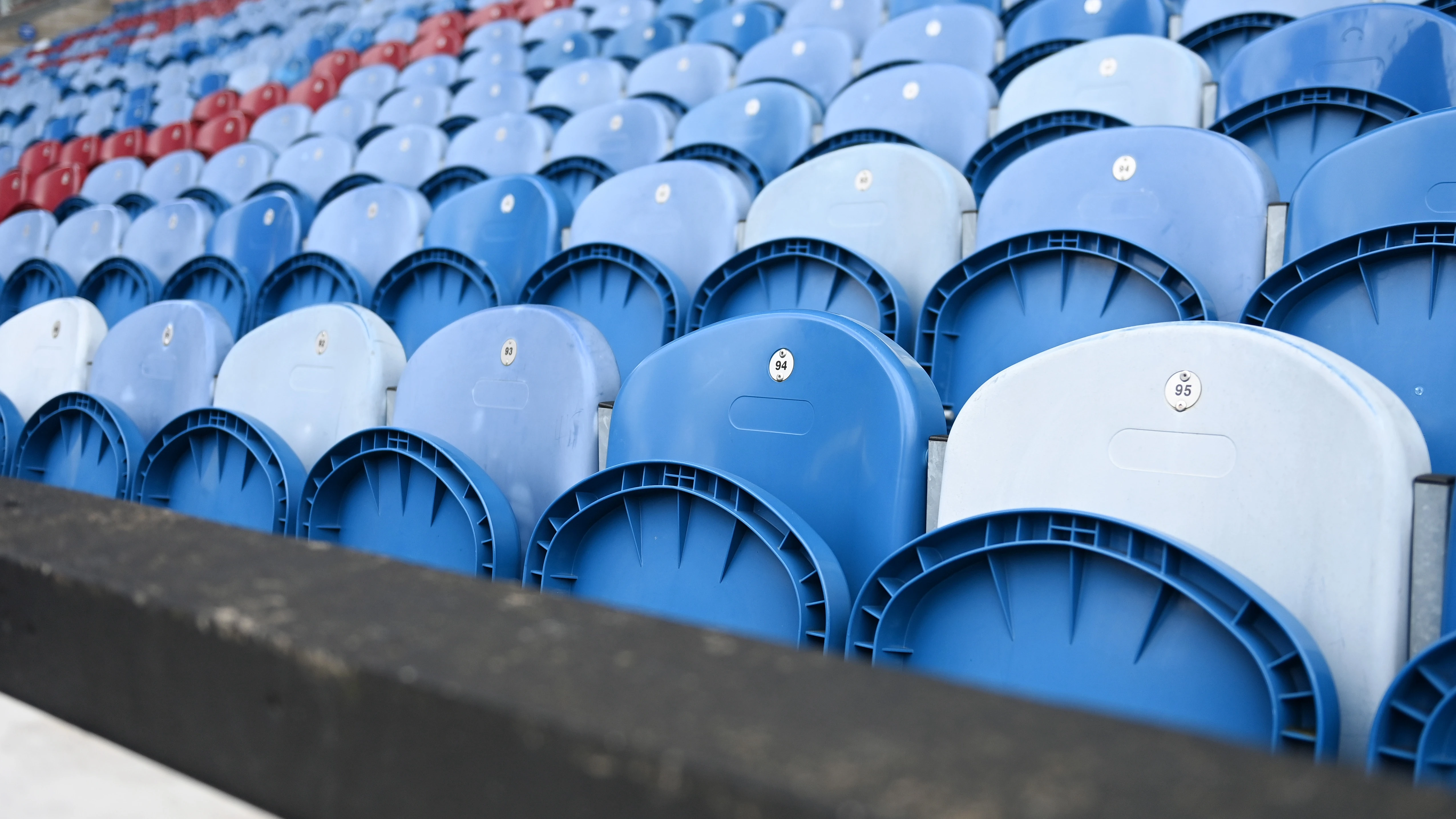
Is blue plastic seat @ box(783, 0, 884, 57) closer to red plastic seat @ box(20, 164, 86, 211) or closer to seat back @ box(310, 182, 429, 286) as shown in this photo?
seat back @ box(310, 182, 429, 286)

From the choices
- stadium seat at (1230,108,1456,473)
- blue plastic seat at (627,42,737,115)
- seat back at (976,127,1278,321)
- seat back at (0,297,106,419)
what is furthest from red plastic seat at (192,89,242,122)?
stadium seat at (1230,108,1456,473)

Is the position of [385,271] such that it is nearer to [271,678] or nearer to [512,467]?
[512,467]

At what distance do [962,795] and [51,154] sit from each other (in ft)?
14.2

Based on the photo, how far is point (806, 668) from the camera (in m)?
0.28

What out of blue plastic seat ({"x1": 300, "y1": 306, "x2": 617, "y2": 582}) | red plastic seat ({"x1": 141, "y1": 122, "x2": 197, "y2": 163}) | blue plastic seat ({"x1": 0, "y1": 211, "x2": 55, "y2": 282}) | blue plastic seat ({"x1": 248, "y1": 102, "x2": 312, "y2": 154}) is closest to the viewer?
blue plastic seat ({"x1": 300, "y1": 306, "x2": 617, "y2": 582})

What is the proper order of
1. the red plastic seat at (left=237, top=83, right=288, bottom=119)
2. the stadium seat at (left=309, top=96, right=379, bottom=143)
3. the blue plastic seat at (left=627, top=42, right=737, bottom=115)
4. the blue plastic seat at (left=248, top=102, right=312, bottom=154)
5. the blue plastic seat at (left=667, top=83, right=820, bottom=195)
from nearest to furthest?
the blue plastic seat at (left=667, top=83, right=820, bottom=195) < the blue plastic seat at (left=627, top=42, right=737, bottom=115) < the stadium seat at (left=309, top=96, right=379, bottom=143) < the blue plastic seat at (left=248, top=102, right=312, bottom=154) < the red plastic seat at (left=237, top=83, right=288, bottom=119)

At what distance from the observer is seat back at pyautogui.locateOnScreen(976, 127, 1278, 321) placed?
1.01 meters

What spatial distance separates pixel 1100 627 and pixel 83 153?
3964 millimetres

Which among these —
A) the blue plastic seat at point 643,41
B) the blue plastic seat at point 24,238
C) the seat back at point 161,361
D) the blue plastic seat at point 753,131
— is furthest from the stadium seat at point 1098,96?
the blue plastic seat at point 24,238

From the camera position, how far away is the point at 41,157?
3623 millimetres

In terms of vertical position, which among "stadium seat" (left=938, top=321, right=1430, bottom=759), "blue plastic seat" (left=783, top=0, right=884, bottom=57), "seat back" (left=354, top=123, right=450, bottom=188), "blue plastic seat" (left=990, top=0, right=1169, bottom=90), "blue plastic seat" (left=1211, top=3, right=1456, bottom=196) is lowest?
"stadium seat" (left=938, top=321, right=1430, bottom=759)

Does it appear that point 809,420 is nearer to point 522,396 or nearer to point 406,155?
point 522,396

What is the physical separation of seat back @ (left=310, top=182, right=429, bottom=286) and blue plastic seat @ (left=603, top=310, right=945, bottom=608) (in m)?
1.02

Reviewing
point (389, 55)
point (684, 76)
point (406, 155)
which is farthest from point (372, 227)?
point (389, 55)
